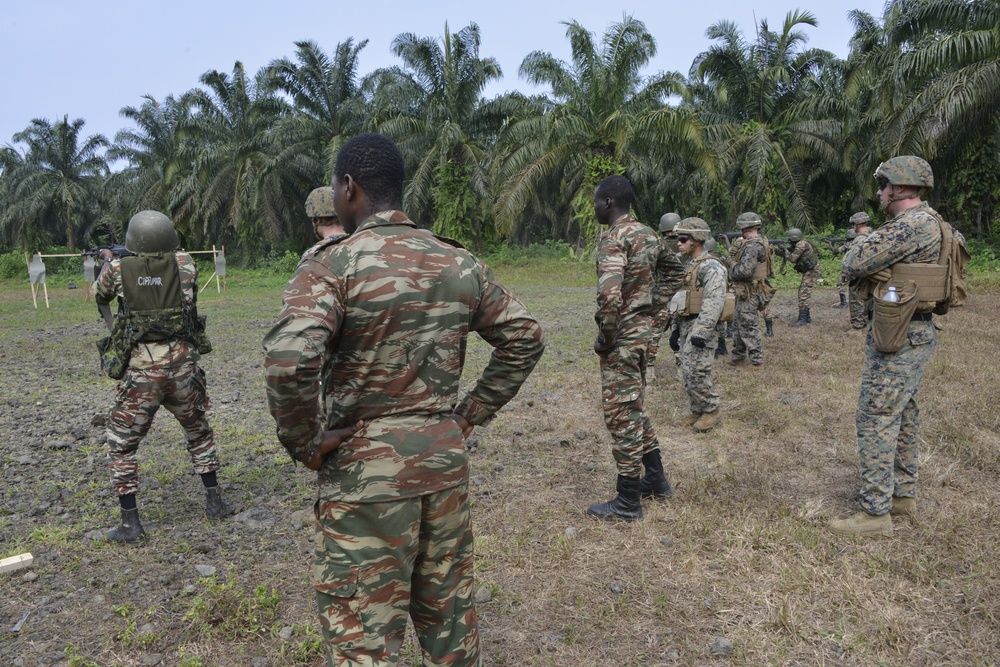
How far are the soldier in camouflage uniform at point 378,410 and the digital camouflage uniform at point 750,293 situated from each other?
290 inches

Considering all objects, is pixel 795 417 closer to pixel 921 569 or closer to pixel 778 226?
pixel 921 569

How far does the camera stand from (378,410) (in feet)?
6.75

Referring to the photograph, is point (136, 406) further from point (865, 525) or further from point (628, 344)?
point (865, 525)

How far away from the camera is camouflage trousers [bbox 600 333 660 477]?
14.1ft

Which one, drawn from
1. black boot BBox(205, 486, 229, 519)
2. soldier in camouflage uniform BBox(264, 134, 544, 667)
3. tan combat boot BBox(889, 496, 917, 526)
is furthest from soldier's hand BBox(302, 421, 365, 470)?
tan combat boot BBox(889, 496, 917, 526)

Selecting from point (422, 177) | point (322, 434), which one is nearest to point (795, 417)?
point (322, 434)

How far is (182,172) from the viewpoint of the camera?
3222 cm

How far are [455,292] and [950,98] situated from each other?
15.2 m

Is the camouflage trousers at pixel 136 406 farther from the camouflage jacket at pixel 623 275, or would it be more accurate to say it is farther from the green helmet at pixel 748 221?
the green helmet at pixel 748 221

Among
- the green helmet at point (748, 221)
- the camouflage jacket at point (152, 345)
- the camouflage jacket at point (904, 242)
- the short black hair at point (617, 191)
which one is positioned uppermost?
the short black hair at point (617, 191)

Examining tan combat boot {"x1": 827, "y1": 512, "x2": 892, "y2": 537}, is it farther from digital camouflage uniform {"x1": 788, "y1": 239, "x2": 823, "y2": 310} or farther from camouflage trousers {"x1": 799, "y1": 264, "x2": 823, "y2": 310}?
camouflage trousers {"x1": 799, "y1": 264, "x2": 823, "y2": 310}

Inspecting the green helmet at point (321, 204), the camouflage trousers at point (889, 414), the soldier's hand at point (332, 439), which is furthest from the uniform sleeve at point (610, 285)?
the soldier's hand at point (332, 439)

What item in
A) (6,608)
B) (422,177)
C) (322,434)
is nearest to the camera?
(322,434)

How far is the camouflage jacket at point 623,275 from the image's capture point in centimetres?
409
